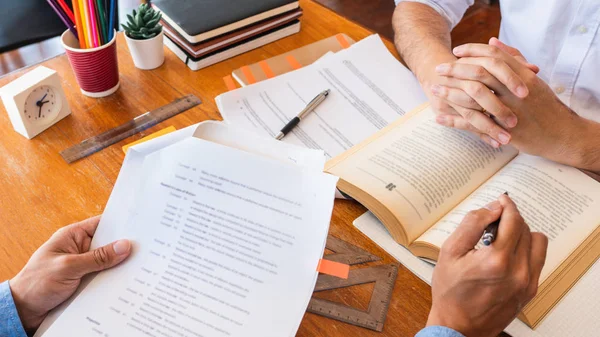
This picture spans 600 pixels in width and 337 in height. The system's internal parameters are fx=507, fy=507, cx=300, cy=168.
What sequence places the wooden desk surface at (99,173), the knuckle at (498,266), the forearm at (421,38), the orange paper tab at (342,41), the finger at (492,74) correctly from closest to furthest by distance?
the knuckle at (498,266) → the wooden desk surface at (99,173) → the finger at (492,74) → the forearm at (421,38) → the orange paper tab at (342,41)

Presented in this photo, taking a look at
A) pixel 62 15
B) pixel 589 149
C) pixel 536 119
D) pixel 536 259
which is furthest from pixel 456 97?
pixel 62 15

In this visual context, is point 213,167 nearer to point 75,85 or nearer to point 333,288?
point 333,288

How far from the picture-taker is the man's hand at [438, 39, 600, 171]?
0.87 meters

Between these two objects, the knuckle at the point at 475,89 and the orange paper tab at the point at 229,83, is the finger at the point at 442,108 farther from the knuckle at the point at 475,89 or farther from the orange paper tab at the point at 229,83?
the orange paper tab at the point at 229,83

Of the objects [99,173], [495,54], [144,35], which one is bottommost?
[99,173]

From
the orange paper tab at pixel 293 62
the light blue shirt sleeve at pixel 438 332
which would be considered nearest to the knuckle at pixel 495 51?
the orange paper tab at pixel 293 62

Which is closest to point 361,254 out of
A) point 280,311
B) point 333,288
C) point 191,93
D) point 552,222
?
point 333,288

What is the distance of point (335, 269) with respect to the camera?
2.30 feet

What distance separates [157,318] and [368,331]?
0.91 feet

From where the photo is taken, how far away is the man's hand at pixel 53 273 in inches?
24.8

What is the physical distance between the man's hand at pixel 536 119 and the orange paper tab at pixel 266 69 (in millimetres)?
378

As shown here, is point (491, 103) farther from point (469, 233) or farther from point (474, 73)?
point (469, 233)

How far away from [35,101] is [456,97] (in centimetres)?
74

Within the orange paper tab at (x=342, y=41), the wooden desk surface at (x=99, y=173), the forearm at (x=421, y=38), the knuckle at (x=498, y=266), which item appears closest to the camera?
the knuckle at (x=498, y=266)
